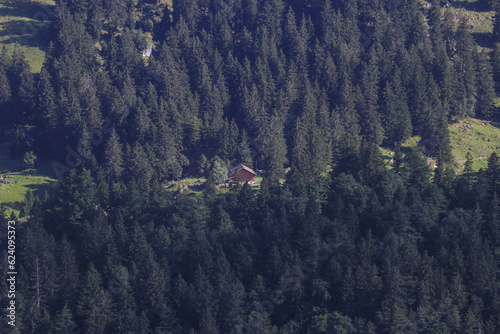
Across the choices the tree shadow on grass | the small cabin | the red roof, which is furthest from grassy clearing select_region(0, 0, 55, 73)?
the small cabin

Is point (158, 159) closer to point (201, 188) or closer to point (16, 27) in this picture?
point (201, 188)

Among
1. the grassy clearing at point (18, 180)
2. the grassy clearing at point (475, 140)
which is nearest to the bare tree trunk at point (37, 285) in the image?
the grassy clearing at point (18, 180)

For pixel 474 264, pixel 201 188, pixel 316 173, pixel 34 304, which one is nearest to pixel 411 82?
pixel 316 173

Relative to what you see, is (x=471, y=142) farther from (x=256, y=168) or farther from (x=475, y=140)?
(x=256, y=168)

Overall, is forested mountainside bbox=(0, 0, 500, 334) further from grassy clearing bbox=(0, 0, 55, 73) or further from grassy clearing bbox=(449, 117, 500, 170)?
grassy clearing bbox=(0, 0, 55, 73)

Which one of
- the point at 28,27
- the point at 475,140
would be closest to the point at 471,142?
the point at 475,140

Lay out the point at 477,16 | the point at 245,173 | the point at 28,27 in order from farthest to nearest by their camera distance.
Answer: the point at 477,16
the point at 28,27
the point at 245,173
